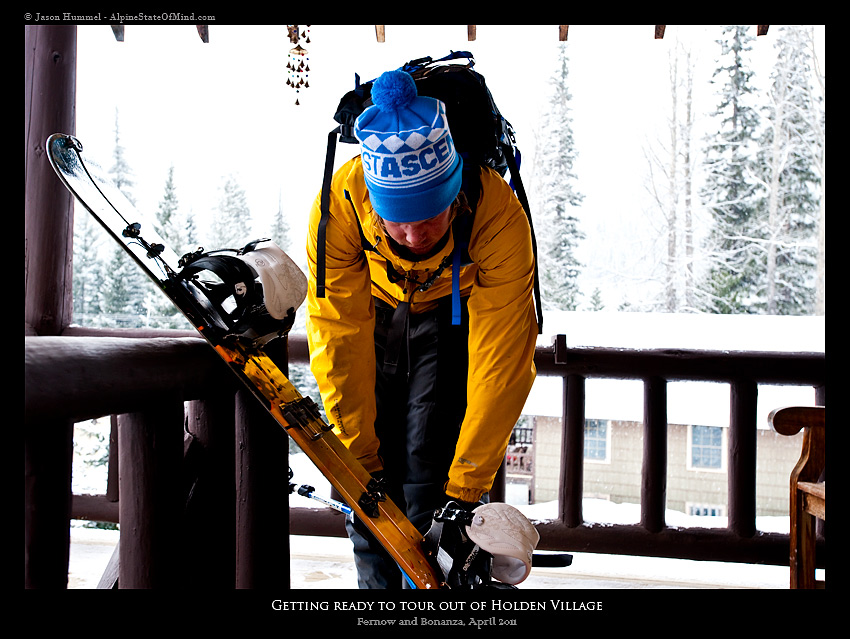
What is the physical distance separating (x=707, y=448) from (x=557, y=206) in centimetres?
609

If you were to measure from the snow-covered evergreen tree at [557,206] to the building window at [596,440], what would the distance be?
419cm

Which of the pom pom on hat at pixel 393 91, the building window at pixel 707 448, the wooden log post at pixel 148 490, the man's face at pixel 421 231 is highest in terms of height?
the pom pom on hat at pixel 393 91

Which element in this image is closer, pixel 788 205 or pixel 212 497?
pixel 212 497

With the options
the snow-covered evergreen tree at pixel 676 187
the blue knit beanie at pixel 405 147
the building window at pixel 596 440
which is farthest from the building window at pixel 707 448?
the blue knit beanie at pixel 405 147

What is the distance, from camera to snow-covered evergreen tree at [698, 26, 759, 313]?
11445 millimetres

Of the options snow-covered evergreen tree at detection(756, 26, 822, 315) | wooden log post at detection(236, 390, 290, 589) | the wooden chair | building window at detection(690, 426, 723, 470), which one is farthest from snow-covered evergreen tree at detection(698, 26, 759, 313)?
wooden log post at detection(236, 390, 290, 589)

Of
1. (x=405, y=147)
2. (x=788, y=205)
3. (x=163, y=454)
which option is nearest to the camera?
(x=163, y=454)

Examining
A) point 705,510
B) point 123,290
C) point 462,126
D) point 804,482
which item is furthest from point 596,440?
point 123,290

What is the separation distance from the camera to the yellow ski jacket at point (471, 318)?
154cm

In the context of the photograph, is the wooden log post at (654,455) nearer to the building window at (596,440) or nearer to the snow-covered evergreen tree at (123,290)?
the building window at (596,440)

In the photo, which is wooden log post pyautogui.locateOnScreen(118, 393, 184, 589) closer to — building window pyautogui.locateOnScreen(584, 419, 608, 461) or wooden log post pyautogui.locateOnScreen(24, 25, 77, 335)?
wooden log post pyautogui.locateOnScreen(24, 25, 77, 335)

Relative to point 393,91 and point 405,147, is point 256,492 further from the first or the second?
point 393,91

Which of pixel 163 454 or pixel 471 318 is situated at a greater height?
pixel 471 318

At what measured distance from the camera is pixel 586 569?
3.06 m
